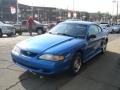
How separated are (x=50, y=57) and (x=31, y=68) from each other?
0.58 metres

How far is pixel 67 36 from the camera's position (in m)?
6.46

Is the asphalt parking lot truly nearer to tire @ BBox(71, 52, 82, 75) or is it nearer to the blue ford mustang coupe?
tire @ BBox(71, 52, 82, 75)

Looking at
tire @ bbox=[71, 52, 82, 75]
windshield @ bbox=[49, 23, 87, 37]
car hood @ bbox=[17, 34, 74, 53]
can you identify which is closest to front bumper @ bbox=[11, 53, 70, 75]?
car hood @ bbox=[17, 34, 74, 53]

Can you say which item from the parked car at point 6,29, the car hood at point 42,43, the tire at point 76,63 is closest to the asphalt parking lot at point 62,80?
the tire at point 76,63

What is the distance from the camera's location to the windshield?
21.9 feet

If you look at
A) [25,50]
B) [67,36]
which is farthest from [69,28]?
[25,50]

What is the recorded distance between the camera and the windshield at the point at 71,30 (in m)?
6.66

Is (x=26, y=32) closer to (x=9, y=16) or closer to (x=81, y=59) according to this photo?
(x=81, y=59)

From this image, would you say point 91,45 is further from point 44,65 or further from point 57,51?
point 44,65

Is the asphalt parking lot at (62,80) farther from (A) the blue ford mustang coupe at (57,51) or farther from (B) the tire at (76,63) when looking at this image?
(A) the blue ford mustang coupe at (57,51)

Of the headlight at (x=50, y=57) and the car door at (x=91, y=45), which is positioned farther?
the car door at (x=91, y=45)

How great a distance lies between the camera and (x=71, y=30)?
680cm

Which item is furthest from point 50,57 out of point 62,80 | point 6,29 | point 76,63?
point 6,29

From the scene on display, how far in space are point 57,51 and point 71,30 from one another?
1805 millimetres
